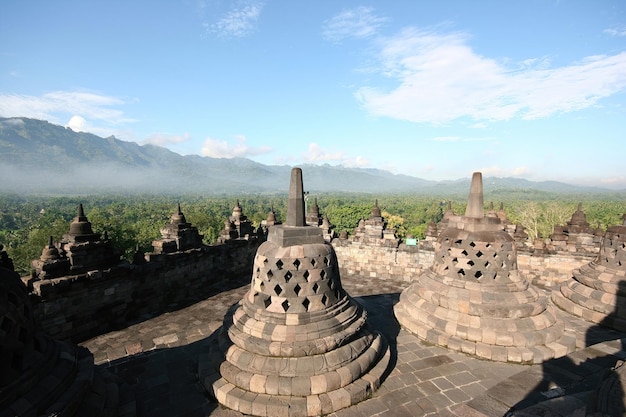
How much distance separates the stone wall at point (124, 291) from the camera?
759 cm

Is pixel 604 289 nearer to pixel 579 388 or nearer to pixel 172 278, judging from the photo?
pixel 579 388

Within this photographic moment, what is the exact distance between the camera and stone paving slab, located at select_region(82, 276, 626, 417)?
4711 millimetres

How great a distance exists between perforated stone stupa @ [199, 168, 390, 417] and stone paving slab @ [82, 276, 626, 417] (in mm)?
324

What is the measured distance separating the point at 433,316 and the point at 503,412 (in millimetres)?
3510

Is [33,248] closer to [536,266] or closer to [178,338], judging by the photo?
[178,338]

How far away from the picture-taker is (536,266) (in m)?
12.6

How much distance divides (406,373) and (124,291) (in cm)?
812

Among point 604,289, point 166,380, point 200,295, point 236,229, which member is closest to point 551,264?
point 604,289

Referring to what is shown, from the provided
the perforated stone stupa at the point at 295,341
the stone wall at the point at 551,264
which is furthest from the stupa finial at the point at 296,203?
the stone wall at the point at 551,264

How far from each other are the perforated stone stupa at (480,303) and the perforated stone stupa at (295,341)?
1.87m

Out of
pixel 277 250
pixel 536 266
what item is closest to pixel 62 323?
pixel 277 250

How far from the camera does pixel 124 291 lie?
9031 millimetres

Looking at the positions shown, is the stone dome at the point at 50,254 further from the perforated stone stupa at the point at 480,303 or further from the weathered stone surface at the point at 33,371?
the perforated stone stupa at the point at 480,303

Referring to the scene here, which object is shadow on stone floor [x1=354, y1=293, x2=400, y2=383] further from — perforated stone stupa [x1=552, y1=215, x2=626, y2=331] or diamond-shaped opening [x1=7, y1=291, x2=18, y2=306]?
diamond-shaped opening [x1=7, y1=291, x2=18, y2=306]
